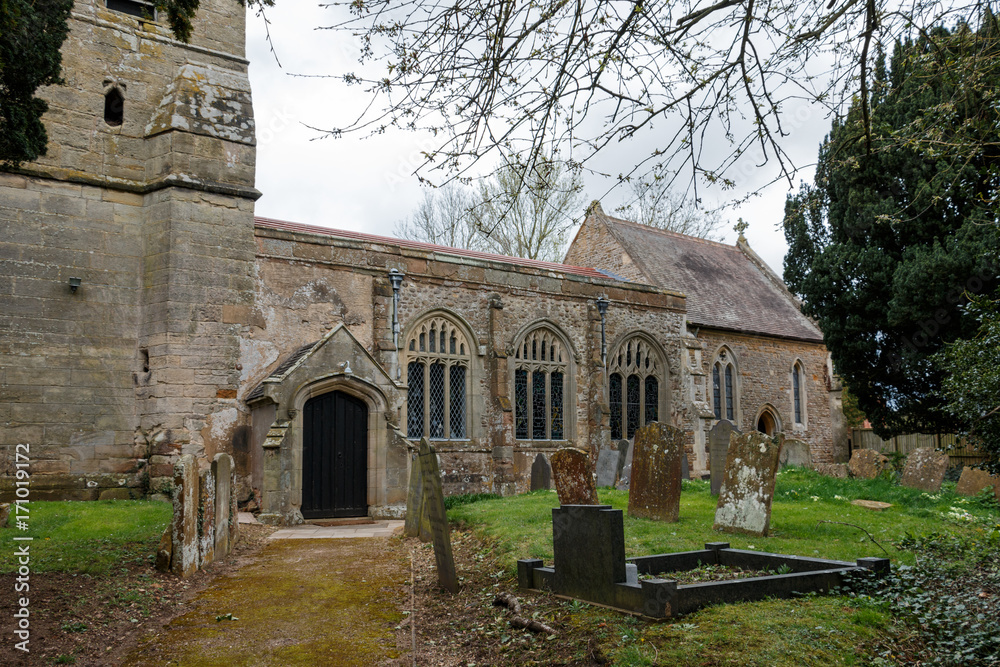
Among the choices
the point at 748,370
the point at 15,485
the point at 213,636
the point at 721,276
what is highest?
the point at 721,276

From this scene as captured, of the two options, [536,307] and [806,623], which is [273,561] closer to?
[806,623]

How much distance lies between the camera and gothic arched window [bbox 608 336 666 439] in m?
19.5

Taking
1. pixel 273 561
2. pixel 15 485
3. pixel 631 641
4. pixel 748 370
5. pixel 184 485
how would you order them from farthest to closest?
1. pixel 748 370
2. pixel 15 485
3. pixel 273 561
4. pixel 184 485
5. pixel 631 641

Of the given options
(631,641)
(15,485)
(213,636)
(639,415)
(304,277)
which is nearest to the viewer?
(631,641)

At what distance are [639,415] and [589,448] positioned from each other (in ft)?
7.15

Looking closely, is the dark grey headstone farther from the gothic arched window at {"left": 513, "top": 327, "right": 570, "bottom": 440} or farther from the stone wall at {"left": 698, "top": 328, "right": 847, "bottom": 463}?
the stone wall at {"left": 698, "top": 328, "right": 847, "bottom": 463}

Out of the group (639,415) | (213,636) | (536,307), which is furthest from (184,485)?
(639,415)

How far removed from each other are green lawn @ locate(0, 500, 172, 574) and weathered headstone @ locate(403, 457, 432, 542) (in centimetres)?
302

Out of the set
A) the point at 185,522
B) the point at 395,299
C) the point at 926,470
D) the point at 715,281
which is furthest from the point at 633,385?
the point at 185,522

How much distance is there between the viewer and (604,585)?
5.73 meters

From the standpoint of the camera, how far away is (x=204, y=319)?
40.2 feet

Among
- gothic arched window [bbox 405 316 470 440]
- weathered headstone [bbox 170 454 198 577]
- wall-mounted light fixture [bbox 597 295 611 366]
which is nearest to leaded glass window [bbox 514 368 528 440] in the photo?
gothic arched window [bbox 405 316 470 440]

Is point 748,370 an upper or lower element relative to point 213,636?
upper

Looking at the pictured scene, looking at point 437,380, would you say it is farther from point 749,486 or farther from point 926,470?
point 926,470
